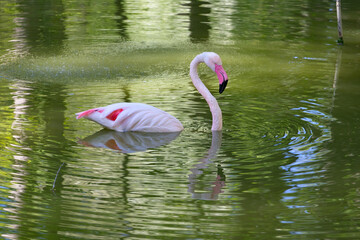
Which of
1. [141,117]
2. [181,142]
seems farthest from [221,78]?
[141,117]

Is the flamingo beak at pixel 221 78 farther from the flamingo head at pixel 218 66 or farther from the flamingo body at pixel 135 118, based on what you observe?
the flamingo body at pixel 135 118

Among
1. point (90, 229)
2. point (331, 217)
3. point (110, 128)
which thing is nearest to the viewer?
point (90, 229)

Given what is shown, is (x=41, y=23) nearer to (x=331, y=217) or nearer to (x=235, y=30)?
(x=235, y=30)

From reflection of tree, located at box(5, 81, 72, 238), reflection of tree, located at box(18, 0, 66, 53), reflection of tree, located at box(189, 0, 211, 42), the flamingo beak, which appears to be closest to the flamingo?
the flamingo beak

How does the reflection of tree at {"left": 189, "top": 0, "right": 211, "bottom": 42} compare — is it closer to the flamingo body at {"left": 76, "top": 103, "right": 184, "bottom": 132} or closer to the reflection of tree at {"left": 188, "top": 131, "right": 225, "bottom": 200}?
the flamingo body at {"left": 76, "top": 103, "right": 184, "bottom": 132}

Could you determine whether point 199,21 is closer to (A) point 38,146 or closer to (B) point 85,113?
(B) point 85,113

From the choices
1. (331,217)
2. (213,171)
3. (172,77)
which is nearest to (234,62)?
(172,77)

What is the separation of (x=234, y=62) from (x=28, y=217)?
21.9 feet

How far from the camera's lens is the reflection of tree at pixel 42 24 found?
12266 mm

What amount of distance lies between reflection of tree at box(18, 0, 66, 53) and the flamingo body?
509cm

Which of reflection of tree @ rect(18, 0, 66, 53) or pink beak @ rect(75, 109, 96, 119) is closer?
pink beak @ rect(75, 109, 96, 119)

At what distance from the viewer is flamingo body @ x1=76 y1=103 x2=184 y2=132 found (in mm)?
6867

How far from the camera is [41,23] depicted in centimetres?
1452

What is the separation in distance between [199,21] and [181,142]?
8484 mm
